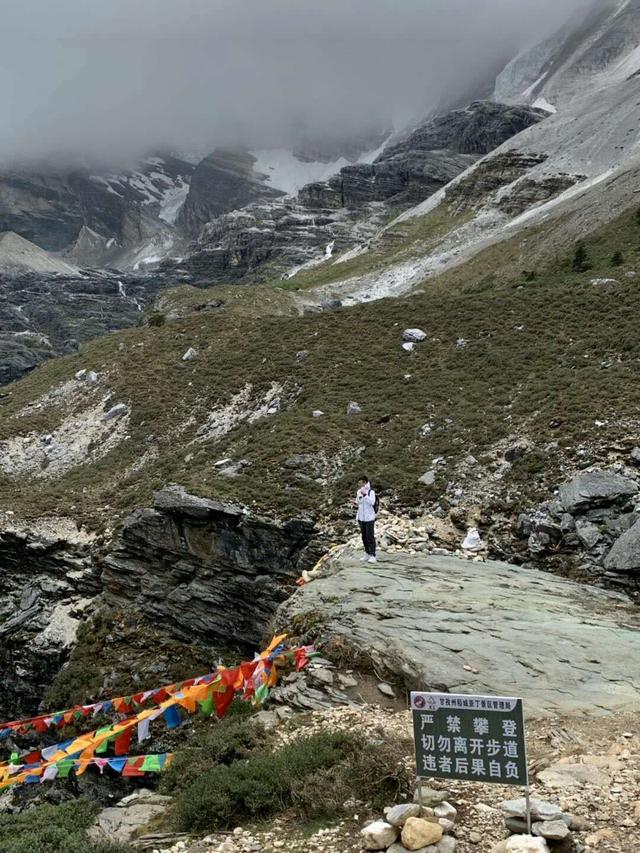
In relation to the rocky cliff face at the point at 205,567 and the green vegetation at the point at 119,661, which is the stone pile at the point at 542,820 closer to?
the rocky cliff face at the point at 205,567

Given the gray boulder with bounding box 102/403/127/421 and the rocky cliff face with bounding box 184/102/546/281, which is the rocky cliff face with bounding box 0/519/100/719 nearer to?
the gray boulder with bounding box 102/403/127/421

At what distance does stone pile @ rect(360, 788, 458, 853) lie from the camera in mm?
5668

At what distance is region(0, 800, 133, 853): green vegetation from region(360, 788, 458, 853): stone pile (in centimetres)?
269

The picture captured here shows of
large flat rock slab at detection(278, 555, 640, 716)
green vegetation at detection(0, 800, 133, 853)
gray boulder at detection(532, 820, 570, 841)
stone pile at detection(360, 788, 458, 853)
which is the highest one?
large flat rock slab at detection(278, 555, 640, 716)

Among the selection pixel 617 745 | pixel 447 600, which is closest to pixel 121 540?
pixel 447 600

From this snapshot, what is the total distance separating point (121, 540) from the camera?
21062 mm

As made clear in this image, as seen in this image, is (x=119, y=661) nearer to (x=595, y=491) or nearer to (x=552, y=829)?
(x=595, y=491)

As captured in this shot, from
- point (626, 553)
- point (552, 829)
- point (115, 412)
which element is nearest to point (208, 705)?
point (552, 829)

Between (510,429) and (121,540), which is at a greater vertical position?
(510,429)

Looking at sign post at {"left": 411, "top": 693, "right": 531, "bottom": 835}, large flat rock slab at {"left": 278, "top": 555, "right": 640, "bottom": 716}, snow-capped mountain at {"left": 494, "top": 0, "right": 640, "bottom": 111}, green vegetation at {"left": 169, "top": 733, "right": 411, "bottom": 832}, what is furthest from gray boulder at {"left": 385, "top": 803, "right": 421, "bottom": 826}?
snow-capped mountain at {"left": 494, "top": 0, "right": 640, "bottom": 111}

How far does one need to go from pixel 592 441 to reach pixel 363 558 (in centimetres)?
762

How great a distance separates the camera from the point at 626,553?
13.8 m

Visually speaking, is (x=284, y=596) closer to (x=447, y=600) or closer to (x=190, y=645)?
(x=190, y=645)

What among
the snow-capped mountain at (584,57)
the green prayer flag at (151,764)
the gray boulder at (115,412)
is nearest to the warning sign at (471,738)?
the green prayer flag at (151,764)
